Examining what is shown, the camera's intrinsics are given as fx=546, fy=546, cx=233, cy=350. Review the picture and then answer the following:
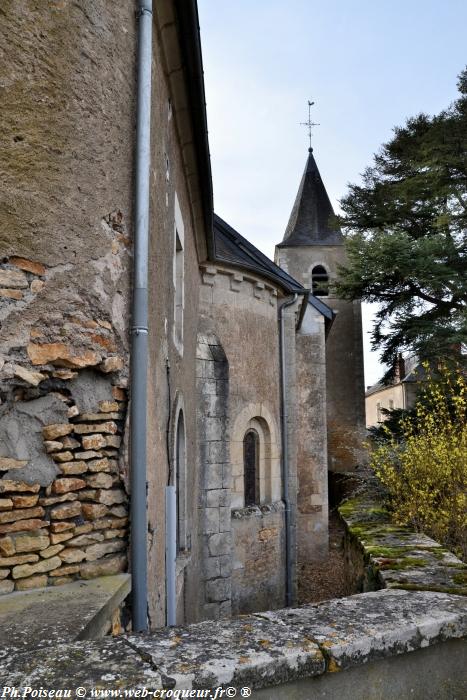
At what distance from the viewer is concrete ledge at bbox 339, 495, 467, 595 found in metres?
3.32

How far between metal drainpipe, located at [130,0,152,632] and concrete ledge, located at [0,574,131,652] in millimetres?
215

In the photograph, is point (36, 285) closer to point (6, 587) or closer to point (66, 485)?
point (66, 485)

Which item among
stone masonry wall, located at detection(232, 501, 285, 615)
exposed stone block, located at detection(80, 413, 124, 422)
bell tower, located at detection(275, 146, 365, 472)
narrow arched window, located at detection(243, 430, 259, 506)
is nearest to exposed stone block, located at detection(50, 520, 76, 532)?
exposed stone block, located at detection(80, 413, 124, 422)

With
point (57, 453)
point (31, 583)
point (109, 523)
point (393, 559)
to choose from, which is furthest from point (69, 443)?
point (393, 559)

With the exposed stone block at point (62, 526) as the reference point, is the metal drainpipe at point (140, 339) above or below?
above

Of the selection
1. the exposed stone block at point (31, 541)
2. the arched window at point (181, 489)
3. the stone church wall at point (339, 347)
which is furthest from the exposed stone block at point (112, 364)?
the stone church wall at point (339, 347)

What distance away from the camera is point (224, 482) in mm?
8352

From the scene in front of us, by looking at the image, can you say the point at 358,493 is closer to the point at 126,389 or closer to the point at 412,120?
the point at 126,389

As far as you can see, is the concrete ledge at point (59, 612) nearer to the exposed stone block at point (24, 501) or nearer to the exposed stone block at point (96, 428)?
the exposed stone block at point (24, 501)

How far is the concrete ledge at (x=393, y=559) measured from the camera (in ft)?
10.9

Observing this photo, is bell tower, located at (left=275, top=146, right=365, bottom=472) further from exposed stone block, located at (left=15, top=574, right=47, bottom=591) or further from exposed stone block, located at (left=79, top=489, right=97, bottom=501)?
exposed stone block, located at (left=15, top=574, right=47, bottom=591)

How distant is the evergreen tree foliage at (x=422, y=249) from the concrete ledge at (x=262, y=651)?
1346 cm

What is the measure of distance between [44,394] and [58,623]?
1.18m

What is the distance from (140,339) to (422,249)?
14132 millimetres
